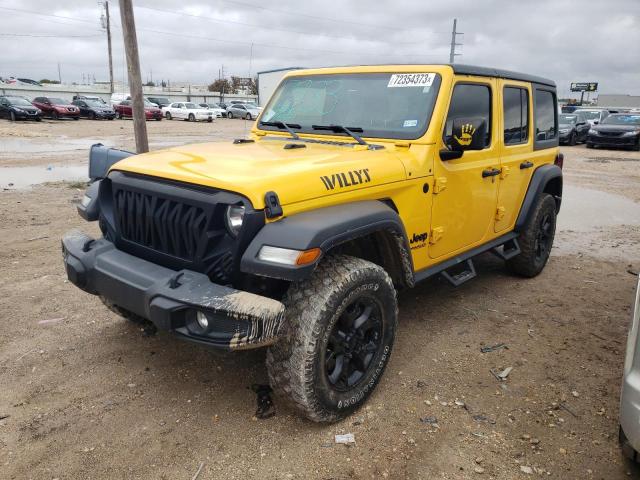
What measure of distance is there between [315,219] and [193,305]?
73 cm

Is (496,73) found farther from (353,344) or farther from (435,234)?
(353,344)

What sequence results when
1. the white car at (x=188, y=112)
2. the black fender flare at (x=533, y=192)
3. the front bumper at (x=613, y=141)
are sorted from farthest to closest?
the white car at (x=188, y=112), the front bumper at (x=613, y=141), the black fender flare at (x=533, y=192)

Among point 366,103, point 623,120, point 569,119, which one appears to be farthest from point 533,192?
point 569,119

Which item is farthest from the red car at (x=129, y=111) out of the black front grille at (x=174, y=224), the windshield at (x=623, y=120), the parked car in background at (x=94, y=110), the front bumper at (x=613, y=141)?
the black front grille at (x=174, y=224)

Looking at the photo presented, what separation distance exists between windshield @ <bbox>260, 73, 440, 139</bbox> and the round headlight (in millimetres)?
1420

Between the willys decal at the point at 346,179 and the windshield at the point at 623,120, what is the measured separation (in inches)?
841

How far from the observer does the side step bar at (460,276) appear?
3891 mm

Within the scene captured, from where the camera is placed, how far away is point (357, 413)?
2936 mm

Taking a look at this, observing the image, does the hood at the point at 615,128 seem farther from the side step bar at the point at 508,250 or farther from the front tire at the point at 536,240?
the side step bar at the point at 508,250

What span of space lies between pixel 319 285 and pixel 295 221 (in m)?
0.36

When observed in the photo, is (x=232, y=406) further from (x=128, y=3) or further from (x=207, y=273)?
(x=128, y=3)

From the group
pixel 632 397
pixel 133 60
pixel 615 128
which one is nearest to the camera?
pixel 632 397

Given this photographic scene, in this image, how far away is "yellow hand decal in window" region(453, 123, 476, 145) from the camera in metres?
3.18

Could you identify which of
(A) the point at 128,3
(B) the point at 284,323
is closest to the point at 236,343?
(B) the point at 284,323
